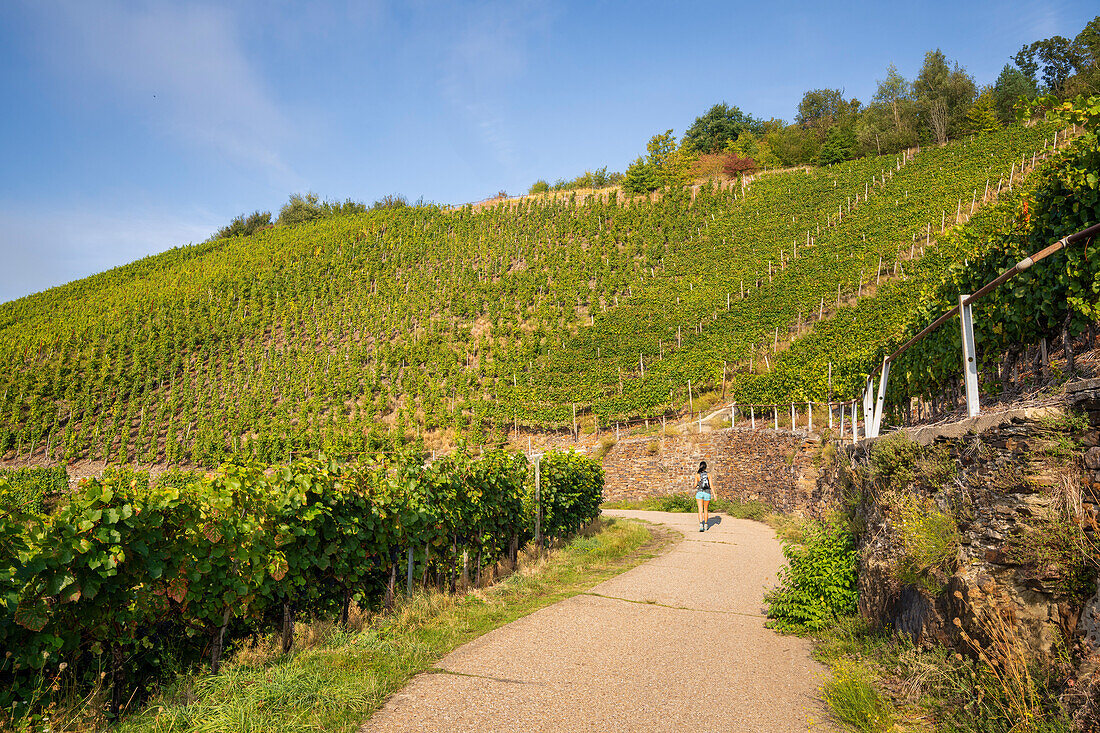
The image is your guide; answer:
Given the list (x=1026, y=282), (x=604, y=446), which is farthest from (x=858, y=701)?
(x=604, y=446)

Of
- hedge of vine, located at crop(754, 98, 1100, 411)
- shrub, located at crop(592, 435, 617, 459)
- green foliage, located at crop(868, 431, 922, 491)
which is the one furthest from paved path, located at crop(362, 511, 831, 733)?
shrub, located at crop(592, 435, 617, 459)

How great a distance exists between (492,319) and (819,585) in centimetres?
3893

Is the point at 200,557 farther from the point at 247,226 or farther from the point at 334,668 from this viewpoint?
the point at 247,226

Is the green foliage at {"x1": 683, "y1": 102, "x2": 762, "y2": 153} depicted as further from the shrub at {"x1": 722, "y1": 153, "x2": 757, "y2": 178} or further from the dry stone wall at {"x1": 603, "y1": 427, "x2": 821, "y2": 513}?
the dry stone wall at {"x1": 603, "y1": 427, "x2": 821, "y2": 513}

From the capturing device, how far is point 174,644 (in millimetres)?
4617

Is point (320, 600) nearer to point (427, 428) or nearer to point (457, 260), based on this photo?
point (427, 428)

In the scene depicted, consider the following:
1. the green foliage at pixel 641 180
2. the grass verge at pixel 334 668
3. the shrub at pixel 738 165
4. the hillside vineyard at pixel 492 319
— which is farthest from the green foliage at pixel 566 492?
the shrub at pixel 738 165

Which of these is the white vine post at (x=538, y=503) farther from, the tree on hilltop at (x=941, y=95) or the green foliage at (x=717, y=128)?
the green foliage at (x=717, y=128)

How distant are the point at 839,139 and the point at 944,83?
18535mm

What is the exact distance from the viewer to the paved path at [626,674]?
420cm

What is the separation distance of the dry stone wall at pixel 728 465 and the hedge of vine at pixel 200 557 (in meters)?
11.4

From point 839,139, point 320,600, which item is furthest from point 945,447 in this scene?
point 839,139

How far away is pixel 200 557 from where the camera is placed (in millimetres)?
4672

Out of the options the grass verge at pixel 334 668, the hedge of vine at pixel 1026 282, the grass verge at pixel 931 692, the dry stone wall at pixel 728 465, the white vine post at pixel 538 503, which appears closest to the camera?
the grass verge at pixel 931 692
